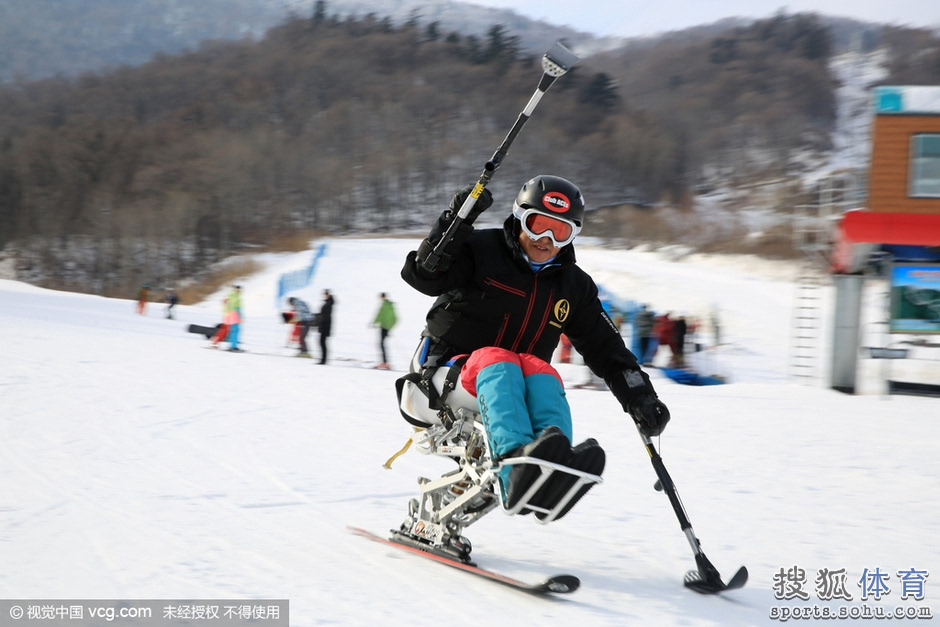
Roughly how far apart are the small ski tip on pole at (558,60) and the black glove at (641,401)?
148cm

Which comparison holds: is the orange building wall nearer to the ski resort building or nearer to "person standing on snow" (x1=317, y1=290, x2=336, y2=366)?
the ski resort building

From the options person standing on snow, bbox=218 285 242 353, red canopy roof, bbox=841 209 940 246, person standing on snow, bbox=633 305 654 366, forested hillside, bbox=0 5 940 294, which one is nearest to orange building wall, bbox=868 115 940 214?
red canopy roof, bbox=841 209 940 246

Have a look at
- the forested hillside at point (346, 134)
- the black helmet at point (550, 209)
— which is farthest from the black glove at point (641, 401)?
the forested hillside at point (346, 134)

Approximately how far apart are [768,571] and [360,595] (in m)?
2.05

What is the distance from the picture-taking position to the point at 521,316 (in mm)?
3926

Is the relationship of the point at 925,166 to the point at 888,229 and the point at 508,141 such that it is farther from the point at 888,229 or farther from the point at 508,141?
the point at 508,141

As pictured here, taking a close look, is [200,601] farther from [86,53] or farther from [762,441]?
[86,53]

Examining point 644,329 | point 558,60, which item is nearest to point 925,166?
point 644,329

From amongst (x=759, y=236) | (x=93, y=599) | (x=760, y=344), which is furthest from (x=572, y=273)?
(x=759, y=236)

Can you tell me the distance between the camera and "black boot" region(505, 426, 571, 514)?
3281mm

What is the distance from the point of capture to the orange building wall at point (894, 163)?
12945 millimetres

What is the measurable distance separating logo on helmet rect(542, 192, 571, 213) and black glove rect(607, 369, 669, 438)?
861 mm

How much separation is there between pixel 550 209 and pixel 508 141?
0.40m

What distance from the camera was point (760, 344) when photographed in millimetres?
22875
